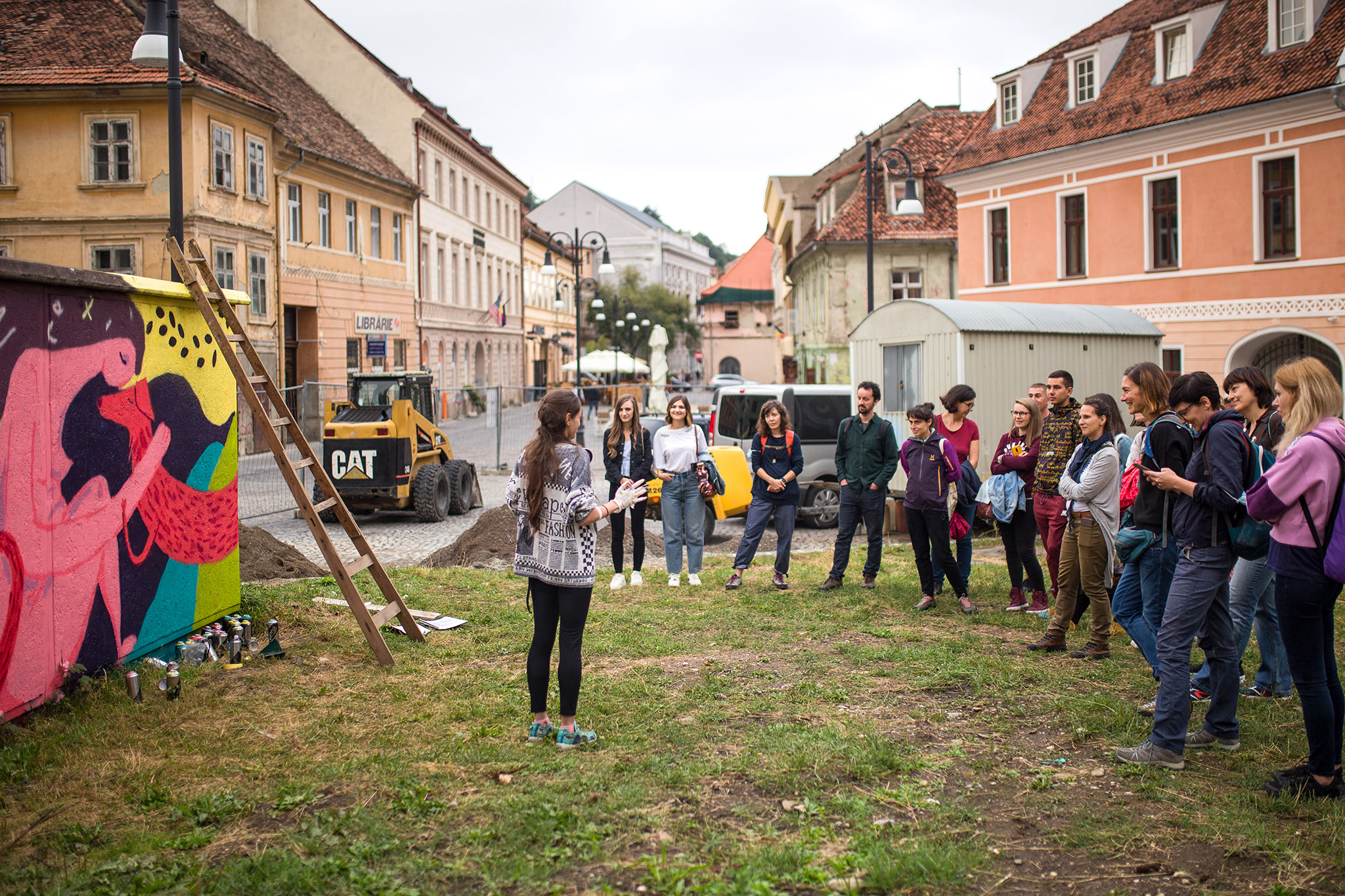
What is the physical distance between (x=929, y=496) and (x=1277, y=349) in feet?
57.4

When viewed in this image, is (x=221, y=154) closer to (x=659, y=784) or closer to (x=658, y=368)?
(x=658, y=368)

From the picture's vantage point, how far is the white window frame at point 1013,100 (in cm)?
2795

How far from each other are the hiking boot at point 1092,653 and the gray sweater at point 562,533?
366 centimetres

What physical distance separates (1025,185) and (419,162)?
71.4ft

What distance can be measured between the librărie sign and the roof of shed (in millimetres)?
21659

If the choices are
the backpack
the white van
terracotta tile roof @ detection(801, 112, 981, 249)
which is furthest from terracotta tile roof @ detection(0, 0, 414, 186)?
the backpack

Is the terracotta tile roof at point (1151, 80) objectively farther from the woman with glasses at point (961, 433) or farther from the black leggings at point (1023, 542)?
the black leggings at point (1023, 542)

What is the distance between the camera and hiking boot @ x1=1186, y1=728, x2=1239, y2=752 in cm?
516

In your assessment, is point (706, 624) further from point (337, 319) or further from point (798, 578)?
point (337, 319)

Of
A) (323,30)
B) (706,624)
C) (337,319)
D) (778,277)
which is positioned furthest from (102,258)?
(778,277)

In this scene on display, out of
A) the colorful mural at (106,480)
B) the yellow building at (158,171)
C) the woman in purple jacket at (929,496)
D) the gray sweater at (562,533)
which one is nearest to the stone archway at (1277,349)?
the woman in purple jacket at (929,496)

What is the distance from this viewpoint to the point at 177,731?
17.9ft

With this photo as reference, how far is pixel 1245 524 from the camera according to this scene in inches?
189

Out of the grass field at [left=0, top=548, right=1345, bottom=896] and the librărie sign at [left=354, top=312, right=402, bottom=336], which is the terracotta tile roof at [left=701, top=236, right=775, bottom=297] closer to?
the librărie sign at [left=354, top=312, right=402, bottom=336]
